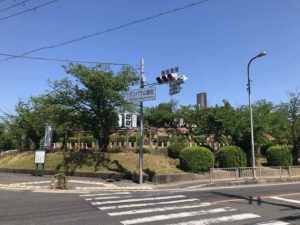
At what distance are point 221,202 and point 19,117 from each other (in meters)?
27.9

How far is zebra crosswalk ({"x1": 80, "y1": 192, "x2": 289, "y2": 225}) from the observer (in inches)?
416

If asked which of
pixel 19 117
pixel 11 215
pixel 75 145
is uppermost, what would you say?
pixel 19 117

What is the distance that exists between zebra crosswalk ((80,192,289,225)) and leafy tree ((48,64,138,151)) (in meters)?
12.5

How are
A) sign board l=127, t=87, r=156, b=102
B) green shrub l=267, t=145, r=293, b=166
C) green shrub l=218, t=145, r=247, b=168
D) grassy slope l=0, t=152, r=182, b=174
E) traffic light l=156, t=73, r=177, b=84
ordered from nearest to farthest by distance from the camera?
traffic light l=156, t=73, r=177, b=84
sign board l=127, t=87, r=156, b=102
grassy slope l=0, t=152, r=182, b=174
green shrub l=218, t=145, r=247, b=168
green shrub l=267, t=145, r=293, b=166

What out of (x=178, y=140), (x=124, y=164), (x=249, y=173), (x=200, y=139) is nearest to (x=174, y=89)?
(x=124, y=164)

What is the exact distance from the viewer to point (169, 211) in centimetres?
1220

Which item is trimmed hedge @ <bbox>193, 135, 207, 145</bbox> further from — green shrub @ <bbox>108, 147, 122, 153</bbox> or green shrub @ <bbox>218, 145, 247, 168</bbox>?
green shrub @ <bbox>108, 147, 122, 153</bbox>

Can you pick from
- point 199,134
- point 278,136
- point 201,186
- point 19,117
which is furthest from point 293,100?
point 19,117

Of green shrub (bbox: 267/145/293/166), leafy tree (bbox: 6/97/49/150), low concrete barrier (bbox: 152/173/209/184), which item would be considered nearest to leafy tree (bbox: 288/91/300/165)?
green shrub (bbox: 267/145/293/166)

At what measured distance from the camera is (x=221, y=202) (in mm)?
14289

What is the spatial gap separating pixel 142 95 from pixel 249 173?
928 centimetres

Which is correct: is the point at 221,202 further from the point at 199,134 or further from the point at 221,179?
the point at 199,134

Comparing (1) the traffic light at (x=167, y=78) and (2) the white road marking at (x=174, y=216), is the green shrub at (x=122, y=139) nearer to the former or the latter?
(1) the traffic light at (x=167, y=78)

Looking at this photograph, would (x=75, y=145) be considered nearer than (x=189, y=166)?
No
